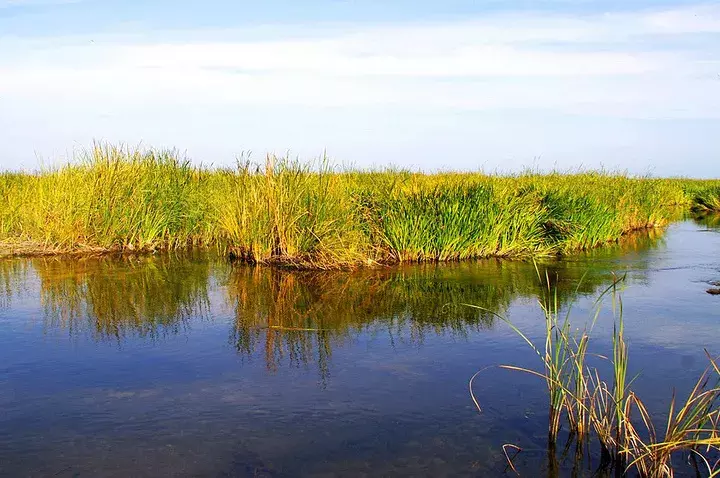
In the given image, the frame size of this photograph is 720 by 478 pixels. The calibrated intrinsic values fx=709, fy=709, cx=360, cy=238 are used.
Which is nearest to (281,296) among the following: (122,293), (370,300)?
(370,300)

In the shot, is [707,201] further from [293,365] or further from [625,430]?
[625,430]

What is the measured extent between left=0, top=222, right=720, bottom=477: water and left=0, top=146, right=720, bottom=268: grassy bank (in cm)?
84

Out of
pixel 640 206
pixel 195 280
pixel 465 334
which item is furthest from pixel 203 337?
pixel 640 206

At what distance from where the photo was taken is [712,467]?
144 inches

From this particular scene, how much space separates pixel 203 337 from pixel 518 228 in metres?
6.70

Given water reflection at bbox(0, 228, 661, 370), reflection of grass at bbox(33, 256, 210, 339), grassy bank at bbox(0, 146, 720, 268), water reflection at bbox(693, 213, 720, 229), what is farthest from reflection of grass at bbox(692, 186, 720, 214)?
reflection of grass at bbox(33, 256, 210, 339)

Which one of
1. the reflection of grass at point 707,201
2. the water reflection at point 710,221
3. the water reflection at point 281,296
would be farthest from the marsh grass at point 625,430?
the reflection of grass at point 707,201

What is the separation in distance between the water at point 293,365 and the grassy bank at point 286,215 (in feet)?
2.77

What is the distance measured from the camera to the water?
12.4 ft

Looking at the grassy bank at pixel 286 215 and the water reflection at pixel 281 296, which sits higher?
the grassy bank at pixel 286 215

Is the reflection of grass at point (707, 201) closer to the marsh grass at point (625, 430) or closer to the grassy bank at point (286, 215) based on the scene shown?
the grassy bank at point (286, 215)

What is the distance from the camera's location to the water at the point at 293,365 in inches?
149

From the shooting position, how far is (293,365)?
530cm

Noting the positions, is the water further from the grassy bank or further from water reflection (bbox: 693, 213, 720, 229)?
water reflection (bbox: 693, 213, 720, 229)
